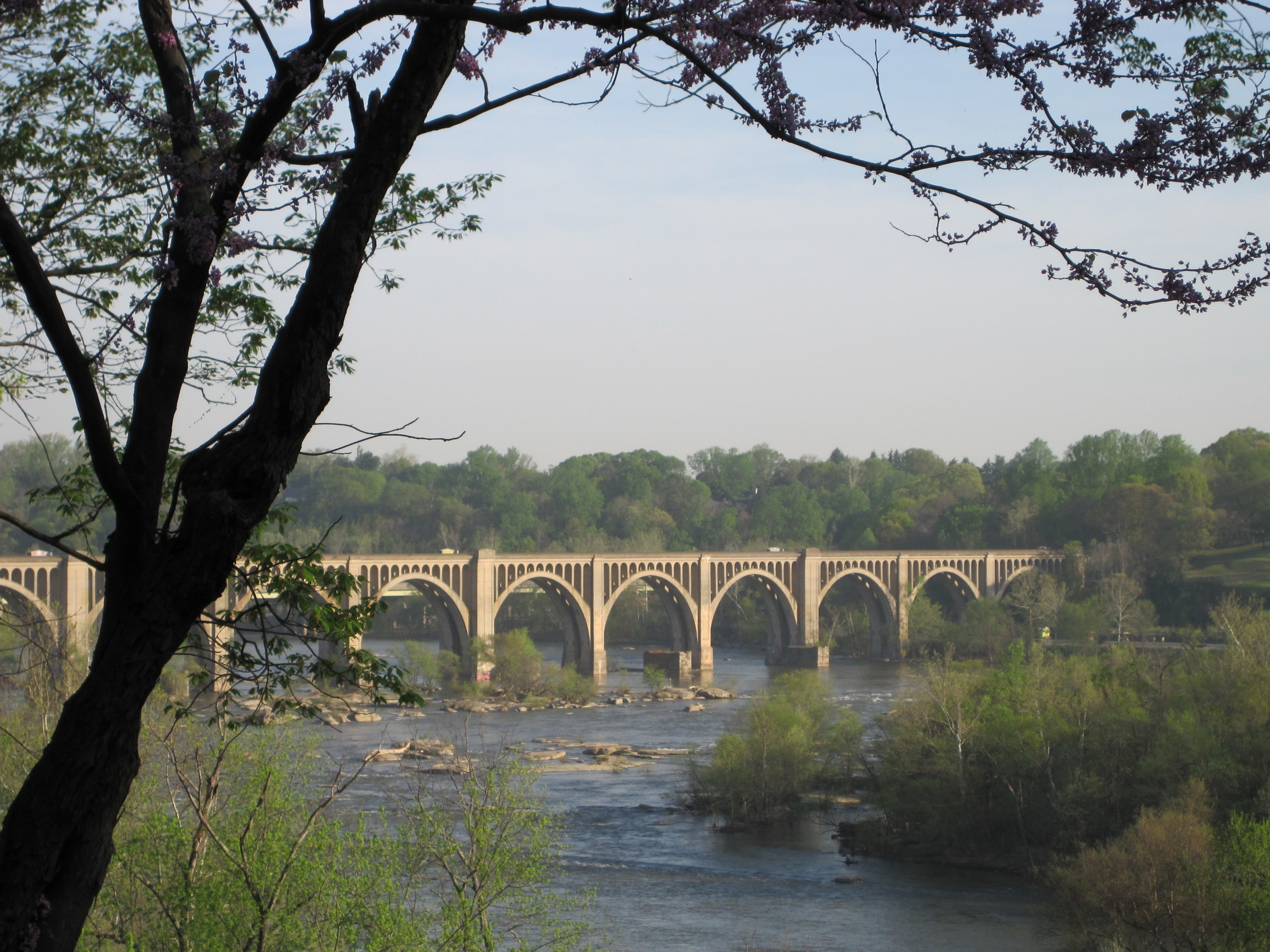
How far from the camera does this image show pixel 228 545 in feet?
13.1

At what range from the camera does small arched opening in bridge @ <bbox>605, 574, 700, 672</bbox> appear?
7162cm

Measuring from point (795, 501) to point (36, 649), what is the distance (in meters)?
110

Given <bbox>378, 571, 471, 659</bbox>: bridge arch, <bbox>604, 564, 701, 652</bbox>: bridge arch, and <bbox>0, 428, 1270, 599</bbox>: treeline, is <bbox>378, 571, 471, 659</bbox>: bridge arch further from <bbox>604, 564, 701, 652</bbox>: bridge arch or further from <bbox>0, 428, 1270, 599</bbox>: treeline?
<bbox>0, 428, 1270, 599</bbox>: treeline

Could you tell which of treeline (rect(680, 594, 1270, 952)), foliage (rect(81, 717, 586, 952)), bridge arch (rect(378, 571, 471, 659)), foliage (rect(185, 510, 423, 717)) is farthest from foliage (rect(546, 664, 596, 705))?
foliage (rect(185, 510, 423, 717))

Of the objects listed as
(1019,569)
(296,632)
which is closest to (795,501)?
(1019,569)

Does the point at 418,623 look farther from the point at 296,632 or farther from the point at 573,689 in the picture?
the point at 296,632

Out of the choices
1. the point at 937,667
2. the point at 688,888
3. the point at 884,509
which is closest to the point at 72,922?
the point at 688,888

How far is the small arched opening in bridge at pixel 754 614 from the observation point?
7475cm

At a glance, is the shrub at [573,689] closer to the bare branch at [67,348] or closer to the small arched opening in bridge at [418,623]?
the small arched opening in bridge at [418,623]

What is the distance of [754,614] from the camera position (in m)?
88.1

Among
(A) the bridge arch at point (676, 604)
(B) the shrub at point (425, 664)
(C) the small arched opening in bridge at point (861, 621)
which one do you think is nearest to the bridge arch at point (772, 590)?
(A) the bridge arch at point (676, 604)

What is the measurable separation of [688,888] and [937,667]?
12.5m

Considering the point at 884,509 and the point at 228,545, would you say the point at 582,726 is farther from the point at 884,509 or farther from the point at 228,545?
the point at 884,509

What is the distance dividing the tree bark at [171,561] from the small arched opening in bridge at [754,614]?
67567 mm
